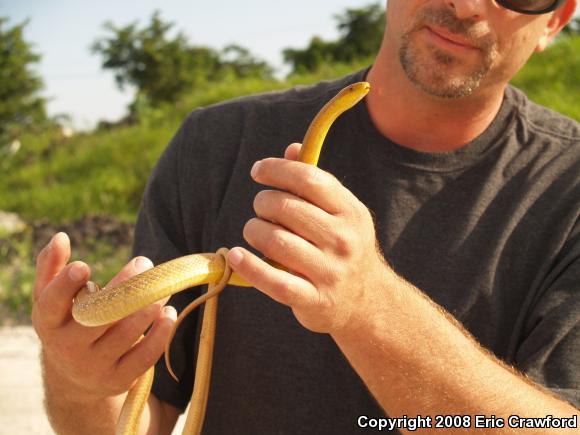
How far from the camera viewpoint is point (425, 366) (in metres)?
1.75

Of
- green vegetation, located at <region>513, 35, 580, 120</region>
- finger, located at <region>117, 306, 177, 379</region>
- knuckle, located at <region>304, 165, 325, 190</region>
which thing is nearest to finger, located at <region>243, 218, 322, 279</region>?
knuckle, located at <region>304, 165, 325, 190</region>

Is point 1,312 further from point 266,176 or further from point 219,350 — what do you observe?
point 266,176

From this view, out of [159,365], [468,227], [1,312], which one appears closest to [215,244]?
[159,365]

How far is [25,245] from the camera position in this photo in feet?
29.7

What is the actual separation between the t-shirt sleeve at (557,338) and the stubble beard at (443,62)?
0.65m

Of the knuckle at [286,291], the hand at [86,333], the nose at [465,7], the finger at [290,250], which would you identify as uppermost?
the nose at [465,7]

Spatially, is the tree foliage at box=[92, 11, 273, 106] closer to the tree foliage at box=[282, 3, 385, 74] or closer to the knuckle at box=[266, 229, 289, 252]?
the tree foliage at box=[282, 3, 385, 74]

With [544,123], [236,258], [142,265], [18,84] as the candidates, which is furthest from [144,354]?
[18,84]

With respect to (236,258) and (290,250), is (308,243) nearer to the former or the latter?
(290,250)

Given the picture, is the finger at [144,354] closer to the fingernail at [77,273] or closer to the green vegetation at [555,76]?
the fingernail at [77,273]

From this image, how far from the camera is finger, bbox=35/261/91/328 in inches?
66.1

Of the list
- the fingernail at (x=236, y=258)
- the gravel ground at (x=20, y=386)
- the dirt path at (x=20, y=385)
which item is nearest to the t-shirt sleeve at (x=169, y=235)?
the fingernail at (x=236, y=258)

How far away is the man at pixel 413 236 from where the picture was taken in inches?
73.4

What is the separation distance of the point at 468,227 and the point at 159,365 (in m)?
1.16
